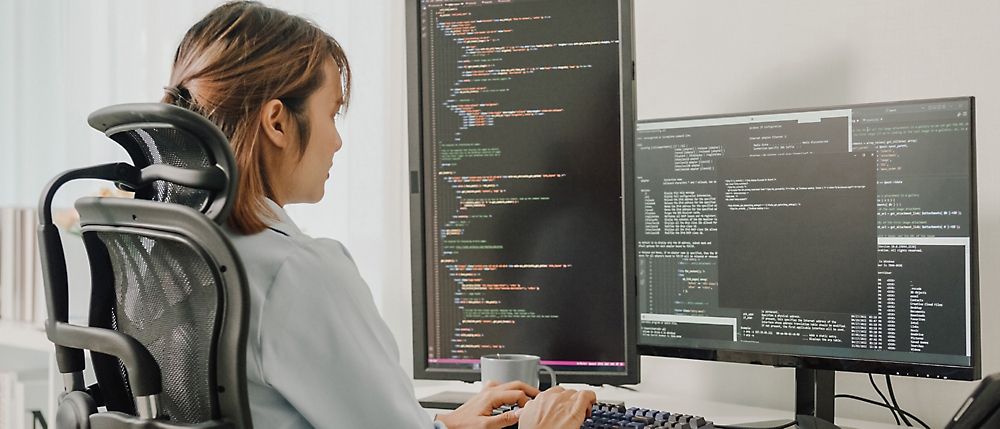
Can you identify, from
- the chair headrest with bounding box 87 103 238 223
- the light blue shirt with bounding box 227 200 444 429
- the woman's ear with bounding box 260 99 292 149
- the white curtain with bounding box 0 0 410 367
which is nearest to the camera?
the chair headrest with bounding box 87 103 238 223

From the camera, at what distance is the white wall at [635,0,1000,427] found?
3.94 ft

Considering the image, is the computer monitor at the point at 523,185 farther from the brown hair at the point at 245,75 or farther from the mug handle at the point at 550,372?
the brown hair at the point at 245,75

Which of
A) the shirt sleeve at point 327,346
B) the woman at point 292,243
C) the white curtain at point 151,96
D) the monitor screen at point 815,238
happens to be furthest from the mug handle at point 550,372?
the white curtain at point 151,96

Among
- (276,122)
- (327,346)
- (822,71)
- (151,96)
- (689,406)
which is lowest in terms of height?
(689,406)

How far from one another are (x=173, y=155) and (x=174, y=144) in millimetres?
18

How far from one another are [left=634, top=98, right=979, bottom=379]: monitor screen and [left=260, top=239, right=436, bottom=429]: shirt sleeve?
599 mm

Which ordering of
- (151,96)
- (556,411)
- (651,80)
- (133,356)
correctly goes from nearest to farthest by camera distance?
(133,356) < (556,411) < (651,80) < (151,96)

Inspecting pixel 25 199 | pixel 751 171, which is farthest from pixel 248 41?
pixel 25 199

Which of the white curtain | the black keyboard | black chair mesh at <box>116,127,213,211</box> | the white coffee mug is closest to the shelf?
the white curtain

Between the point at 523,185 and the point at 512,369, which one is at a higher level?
the point at 523,185

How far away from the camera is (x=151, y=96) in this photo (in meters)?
2.28

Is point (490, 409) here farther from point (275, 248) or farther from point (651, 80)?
point (651, 80)

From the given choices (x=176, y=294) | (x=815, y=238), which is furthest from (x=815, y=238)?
(x=176, y=294)

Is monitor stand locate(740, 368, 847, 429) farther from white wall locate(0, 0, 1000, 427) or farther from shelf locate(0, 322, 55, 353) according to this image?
shelf locate(0, 322, 55, 353)
